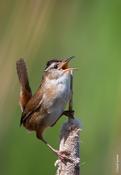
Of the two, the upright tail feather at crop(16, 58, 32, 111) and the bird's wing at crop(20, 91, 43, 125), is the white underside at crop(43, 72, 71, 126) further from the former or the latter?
the upright tail feather at crop(16, 58, 32, 111)

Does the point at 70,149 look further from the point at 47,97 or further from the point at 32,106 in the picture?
the point at 32,106

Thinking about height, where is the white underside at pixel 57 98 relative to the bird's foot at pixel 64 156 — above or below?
above

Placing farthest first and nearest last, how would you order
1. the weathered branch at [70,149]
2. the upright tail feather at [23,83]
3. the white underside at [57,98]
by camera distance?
1. the upright tail feather at [23,83]
2. the white underside at [57,98]
3. the weathered branch at [70,149]

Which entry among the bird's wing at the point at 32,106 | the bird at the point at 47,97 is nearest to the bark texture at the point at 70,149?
the bird at the point at 47,97

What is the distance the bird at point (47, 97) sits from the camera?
2172 millimetres

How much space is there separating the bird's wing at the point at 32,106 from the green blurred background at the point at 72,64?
4 cm

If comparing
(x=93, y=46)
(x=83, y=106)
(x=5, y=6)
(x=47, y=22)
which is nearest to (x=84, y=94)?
(x=83, y=106)

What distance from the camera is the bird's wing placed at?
238 cm

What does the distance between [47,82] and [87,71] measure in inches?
6.8

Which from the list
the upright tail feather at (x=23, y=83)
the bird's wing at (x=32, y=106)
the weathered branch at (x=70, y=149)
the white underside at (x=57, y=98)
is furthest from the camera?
the upright tail feather at (x=23, y=83)

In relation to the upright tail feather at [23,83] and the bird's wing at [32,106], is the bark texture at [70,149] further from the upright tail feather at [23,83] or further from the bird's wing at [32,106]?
the upright tail feather at [23,83]

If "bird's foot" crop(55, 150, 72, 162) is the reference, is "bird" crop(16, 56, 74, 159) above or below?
above

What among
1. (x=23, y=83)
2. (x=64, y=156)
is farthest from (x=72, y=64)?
(x=64, y=156)

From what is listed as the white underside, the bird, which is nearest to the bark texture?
the bird
